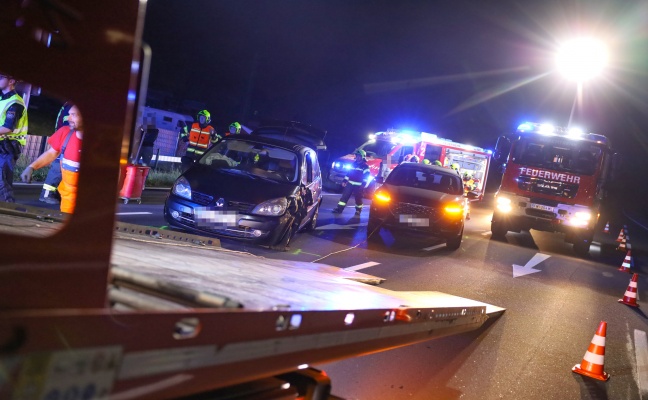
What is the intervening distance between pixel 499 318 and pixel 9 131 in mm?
5921

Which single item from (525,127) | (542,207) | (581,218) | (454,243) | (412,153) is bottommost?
(454,243)

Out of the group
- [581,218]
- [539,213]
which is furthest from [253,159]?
[581,218]

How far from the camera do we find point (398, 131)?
24.8 metres

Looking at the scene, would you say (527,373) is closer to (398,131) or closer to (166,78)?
(398,131)

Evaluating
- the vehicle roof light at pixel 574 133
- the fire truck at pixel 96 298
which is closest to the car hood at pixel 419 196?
the vehicle roof light at pixel 574 133

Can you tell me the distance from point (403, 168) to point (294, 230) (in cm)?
434

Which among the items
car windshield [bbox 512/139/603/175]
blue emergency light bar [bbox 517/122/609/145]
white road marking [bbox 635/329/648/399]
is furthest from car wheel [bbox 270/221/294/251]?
blue emergency light bar [bbox 517/122/609/145]

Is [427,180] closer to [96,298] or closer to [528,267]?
[528,267]

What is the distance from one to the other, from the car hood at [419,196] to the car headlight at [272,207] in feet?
11.6

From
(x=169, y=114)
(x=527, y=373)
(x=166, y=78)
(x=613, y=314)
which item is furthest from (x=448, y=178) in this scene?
(x=166, y=78)

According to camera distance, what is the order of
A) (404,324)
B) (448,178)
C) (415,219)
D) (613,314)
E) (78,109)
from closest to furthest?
(78,109) → (404,324) → (613,314) → (415,219) → (448,178)

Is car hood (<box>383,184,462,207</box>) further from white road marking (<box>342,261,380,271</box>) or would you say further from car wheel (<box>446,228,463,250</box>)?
white road marking (<box>342,261,380,271</box>)

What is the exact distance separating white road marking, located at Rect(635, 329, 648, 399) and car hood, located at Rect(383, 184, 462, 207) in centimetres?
450

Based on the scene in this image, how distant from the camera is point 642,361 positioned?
6.46 m
